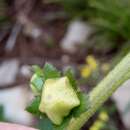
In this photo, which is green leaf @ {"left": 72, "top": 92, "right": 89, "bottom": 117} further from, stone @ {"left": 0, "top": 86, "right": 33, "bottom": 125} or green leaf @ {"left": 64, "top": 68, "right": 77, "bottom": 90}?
stone @ {"left": 0, "top": 86, "right": 33, "bottom": 125}

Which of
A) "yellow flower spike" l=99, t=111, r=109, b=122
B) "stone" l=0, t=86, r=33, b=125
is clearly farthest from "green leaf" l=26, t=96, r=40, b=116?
"stone" l=0, t=86, r=33, b=125

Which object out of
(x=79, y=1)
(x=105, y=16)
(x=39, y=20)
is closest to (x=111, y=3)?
(x=105, y=16)

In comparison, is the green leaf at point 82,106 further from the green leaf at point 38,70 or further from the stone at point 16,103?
the stone at point 16,103

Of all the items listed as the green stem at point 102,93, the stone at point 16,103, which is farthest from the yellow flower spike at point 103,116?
the green stem at point 102,93

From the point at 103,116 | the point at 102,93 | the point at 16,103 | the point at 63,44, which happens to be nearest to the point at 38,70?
the point at 102,93

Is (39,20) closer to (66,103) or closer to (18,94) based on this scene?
(18,94)

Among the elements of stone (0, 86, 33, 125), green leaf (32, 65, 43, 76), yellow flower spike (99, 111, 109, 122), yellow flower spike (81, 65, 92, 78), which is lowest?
stone (0, 86, 33, 125)
